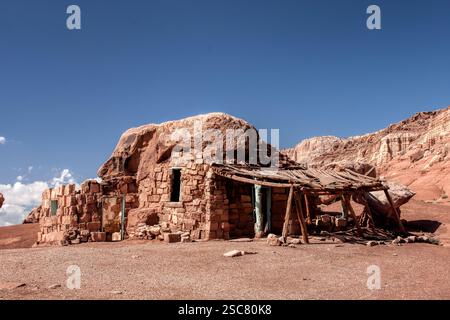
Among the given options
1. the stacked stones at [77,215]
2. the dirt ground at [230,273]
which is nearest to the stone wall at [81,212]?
the stacked stones at [77,215]

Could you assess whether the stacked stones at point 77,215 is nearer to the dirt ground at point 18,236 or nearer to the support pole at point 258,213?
the dirt ground at point 18,236

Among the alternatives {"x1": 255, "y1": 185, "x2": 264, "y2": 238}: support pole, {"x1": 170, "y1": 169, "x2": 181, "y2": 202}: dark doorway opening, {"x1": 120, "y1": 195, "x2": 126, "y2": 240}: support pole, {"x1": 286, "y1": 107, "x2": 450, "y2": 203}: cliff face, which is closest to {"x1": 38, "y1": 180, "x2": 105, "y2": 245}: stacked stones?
{"x1": 120, "y1": 195, "x2": 126, "y2": 240}: support pole

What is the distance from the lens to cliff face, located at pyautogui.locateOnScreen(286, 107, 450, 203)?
3612 centimetres

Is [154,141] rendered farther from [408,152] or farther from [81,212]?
[408,152]

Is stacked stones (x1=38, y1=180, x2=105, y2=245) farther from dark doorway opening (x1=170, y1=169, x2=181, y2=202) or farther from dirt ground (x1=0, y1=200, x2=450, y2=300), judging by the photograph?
dirt ground (x1=0, y1=200, x2=450, y2=300)

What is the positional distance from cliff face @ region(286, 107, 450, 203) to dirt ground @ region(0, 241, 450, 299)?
2099 centimetres

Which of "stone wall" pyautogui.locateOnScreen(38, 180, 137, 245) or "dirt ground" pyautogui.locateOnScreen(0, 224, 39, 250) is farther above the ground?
"stone wall" pyautogui.locateOnScreen(38, 180, 137, 245)

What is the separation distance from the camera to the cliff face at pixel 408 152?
3612 cm

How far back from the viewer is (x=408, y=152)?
167 ft

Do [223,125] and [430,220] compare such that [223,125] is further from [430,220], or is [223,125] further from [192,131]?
[430,220]

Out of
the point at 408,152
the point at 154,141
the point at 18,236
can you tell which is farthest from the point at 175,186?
the point at 408,152

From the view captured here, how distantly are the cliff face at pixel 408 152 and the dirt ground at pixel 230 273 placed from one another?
2099 cm
